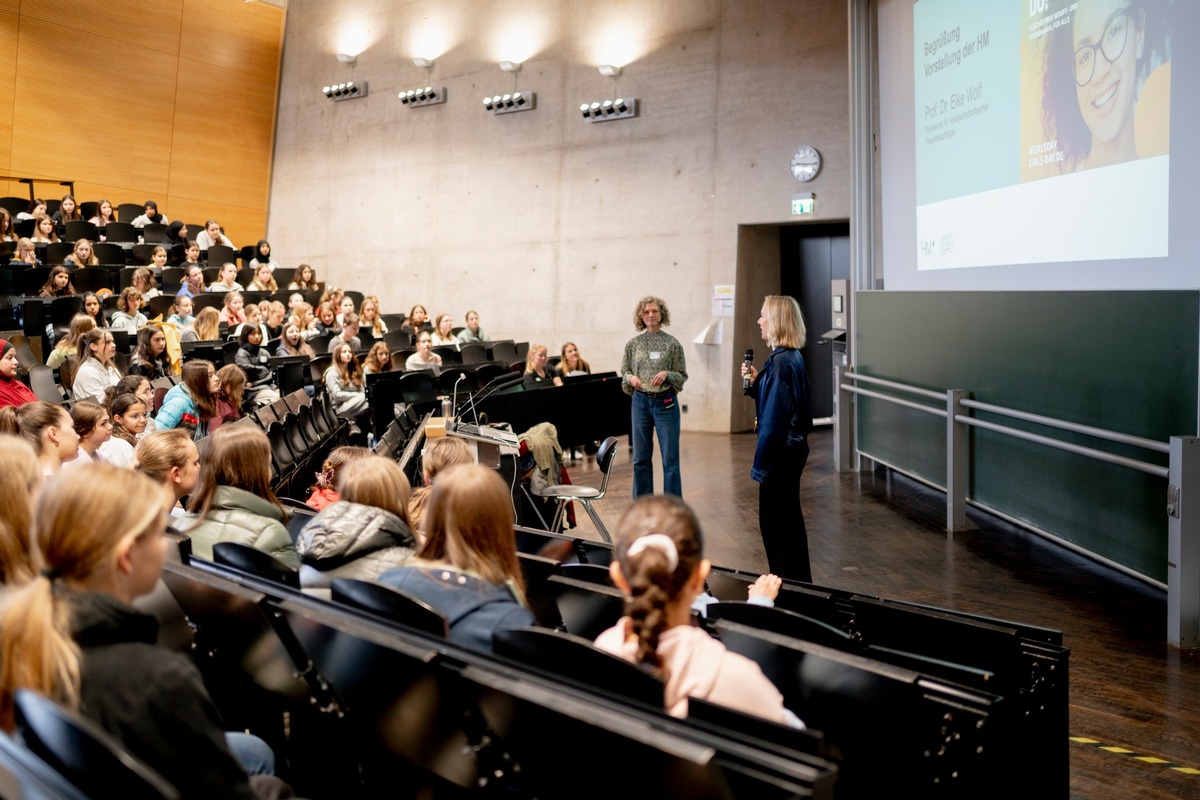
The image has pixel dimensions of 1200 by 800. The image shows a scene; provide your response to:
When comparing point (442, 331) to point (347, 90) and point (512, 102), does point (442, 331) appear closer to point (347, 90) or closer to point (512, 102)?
point (512, 102)

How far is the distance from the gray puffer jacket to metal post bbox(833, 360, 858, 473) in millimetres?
6670

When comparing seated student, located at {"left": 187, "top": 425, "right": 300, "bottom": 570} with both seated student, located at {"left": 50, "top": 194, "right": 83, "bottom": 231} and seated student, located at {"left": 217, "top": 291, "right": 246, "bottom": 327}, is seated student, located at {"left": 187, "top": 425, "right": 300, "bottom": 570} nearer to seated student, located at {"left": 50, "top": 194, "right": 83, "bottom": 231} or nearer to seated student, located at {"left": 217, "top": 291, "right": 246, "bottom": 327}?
seated student, located at {"left": 217, "top": 291, "right": 246, "bottom": 327}

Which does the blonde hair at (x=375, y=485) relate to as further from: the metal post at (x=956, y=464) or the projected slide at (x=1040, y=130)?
the metal post at (x=956, y=464)

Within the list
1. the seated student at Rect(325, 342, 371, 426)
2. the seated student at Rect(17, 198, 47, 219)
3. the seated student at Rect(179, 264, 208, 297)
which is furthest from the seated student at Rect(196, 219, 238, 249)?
the seated student at Rect(325, 342, 371, 426)

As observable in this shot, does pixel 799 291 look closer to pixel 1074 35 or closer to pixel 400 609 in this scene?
pixel 1074 35

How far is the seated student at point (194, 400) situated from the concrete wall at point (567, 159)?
6962 millimetres

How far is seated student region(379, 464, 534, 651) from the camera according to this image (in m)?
2.30

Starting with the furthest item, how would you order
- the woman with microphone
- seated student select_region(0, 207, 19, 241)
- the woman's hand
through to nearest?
seated student select_region(0, 207, 19, 241)
the woman with microphone
the woman's hand

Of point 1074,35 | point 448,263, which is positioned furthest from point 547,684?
point 448,263

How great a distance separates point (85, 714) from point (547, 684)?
2.46 ft

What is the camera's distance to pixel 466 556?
2.40 m

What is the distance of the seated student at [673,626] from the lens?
185cm

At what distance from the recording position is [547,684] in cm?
184

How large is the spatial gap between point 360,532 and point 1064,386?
14.2 feet
